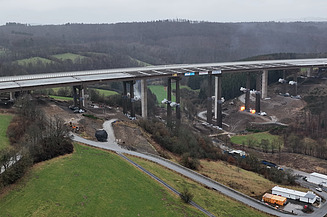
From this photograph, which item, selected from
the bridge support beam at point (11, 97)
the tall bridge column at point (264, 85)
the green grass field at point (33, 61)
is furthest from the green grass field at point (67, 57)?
the bridge support beam at point (11, 97)

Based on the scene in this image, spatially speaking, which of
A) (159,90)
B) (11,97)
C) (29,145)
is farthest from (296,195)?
(159,90)

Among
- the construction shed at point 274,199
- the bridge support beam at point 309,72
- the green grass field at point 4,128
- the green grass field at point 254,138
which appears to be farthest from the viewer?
the bridge support beam at point 309,72

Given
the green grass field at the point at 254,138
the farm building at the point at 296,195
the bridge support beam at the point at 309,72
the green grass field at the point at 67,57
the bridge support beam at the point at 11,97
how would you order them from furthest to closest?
the green grass field at the point at 67,57 < the bridge support beam at the point at 309,72 < the green grass field at the point at 254,138 < the bridge support beam at the point at 11,97 < the farm building at the point at 296,195

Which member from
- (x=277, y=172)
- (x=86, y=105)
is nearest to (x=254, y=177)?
(x=277, y=172)

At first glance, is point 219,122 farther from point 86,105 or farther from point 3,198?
point 3,198

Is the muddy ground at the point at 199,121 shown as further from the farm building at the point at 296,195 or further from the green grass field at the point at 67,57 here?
the green grass field at the point at 67,57
